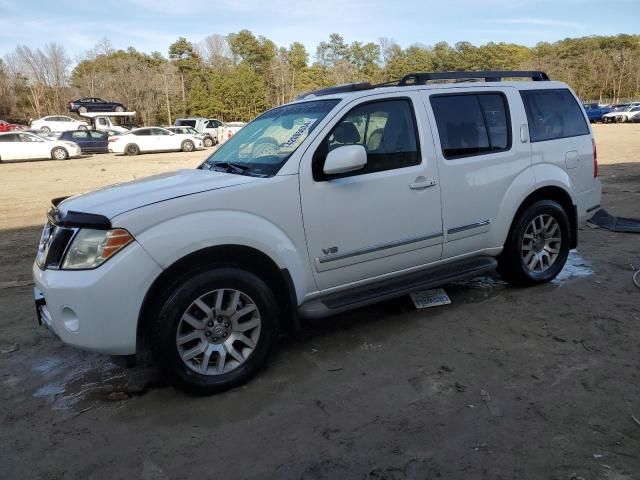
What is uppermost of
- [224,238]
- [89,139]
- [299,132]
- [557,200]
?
[89,139]

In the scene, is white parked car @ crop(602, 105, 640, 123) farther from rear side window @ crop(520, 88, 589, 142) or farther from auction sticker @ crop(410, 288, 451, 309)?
auction sticker @ crop(410, 288, 451, 309)

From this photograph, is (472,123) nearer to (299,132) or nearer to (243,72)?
(299,132)

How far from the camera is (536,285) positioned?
4918mm

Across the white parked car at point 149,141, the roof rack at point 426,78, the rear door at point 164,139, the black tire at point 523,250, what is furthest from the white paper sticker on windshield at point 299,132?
the rear door at point 164,139

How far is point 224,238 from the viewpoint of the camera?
310 centimetres

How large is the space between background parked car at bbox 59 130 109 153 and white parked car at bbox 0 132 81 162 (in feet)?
9.54

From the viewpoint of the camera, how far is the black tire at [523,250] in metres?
4.62

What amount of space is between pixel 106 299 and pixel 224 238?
0.75 metres

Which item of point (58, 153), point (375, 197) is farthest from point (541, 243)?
point (58, 153)

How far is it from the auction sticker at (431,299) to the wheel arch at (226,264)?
1.53 m

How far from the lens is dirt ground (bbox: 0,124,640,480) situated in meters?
2.53

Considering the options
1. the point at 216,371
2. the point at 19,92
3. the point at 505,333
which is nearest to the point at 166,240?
the point at 216,371

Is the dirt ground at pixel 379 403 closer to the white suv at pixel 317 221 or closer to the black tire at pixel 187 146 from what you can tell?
the white suv at pixel 317 221

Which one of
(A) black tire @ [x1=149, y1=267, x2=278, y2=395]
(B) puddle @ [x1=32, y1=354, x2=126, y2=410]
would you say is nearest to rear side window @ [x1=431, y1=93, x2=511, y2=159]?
(A) black tire @ [x1=149, y1=267, x2=278, y2=395]
